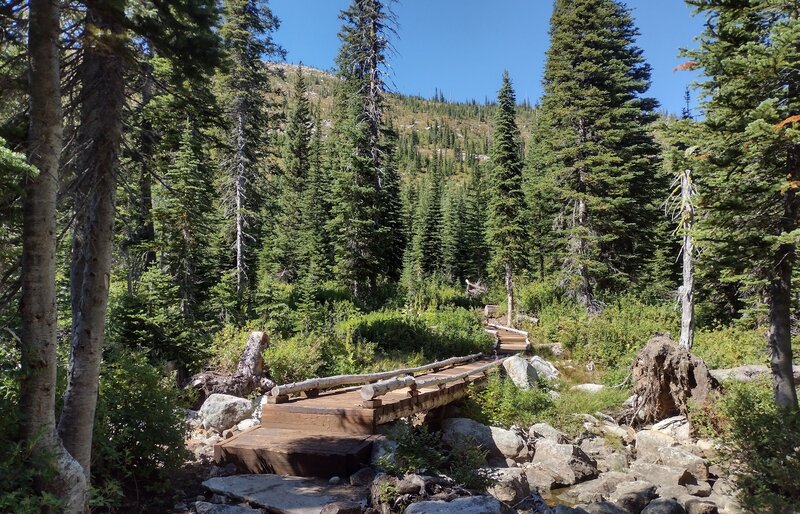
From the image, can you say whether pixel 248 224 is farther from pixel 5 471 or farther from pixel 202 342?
pixel 5 471

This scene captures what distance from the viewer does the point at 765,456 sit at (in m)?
7.21

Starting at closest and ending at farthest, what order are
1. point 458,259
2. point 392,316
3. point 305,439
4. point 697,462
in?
point 305,439, point 697,462, point 392,316, point 458,259

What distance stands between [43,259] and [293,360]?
7.86 metres

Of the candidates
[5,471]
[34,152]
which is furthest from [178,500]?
[34,152]

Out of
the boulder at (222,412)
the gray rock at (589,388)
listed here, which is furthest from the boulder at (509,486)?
the gray rock at (589,388)

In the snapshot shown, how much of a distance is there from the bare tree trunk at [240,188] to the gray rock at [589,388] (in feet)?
41.3

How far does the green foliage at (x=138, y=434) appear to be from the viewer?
5.38 meters

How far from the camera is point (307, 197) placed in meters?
37.9

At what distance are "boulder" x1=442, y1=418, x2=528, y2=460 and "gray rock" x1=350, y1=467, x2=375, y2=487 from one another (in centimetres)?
390

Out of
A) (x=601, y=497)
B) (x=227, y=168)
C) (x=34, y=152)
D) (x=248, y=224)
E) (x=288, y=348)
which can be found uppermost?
(x=227, y=168)

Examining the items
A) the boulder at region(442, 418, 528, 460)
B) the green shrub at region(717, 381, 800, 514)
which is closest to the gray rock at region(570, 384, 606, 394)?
the boulder at region(442, 418, 528, 460)

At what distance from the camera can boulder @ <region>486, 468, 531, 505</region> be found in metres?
7.40

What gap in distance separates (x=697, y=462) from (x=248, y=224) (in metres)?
17.4

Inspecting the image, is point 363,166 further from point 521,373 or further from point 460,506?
point 460,506
